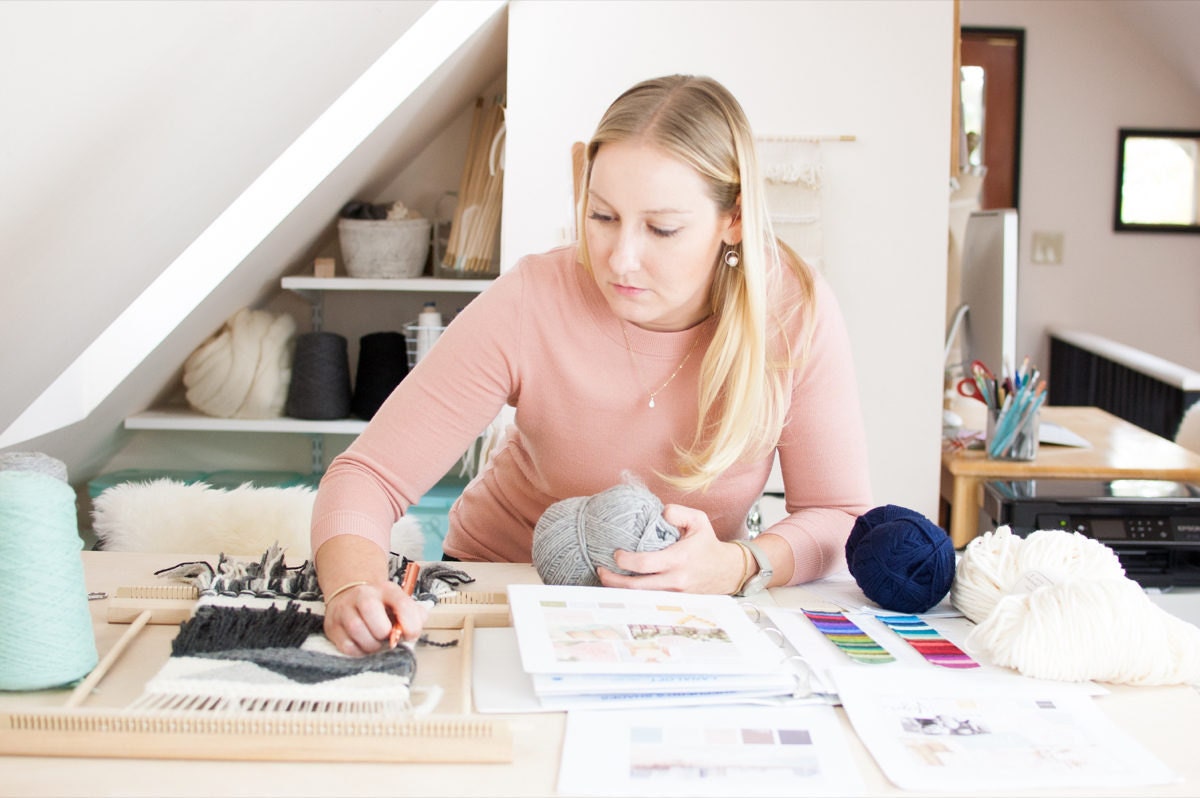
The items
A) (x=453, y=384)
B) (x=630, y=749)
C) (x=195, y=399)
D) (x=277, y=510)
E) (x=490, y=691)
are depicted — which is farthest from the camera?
(x=195, y=399)

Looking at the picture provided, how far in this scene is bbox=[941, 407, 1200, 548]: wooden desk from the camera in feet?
7.63

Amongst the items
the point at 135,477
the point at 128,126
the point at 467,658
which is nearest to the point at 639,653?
the point at 467,658

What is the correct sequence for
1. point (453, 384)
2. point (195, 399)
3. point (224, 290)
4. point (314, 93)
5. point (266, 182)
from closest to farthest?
point (453, 384)
point (314, 93)
point (266, 182)
point (224, 290)
point (195, 399)

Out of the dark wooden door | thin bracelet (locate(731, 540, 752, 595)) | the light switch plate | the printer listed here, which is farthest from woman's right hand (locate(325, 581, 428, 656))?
the light switch plate

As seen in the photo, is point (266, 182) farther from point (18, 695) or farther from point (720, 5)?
point (18, 695)

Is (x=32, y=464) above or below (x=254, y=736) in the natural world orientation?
above

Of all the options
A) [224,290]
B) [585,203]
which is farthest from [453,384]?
[224,290]

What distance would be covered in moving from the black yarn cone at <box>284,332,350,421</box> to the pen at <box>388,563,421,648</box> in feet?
5.61

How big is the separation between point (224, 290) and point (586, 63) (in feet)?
3.00

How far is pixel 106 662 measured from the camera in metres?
0.96

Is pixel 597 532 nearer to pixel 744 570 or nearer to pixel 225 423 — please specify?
pixel 744 570

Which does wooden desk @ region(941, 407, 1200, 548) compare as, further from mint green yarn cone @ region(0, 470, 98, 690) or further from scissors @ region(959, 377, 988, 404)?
mint green yarn cone @ region(0, 470, 98, 690)

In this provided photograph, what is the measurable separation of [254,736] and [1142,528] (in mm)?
1684

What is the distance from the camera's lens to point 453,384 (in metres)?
1.29
